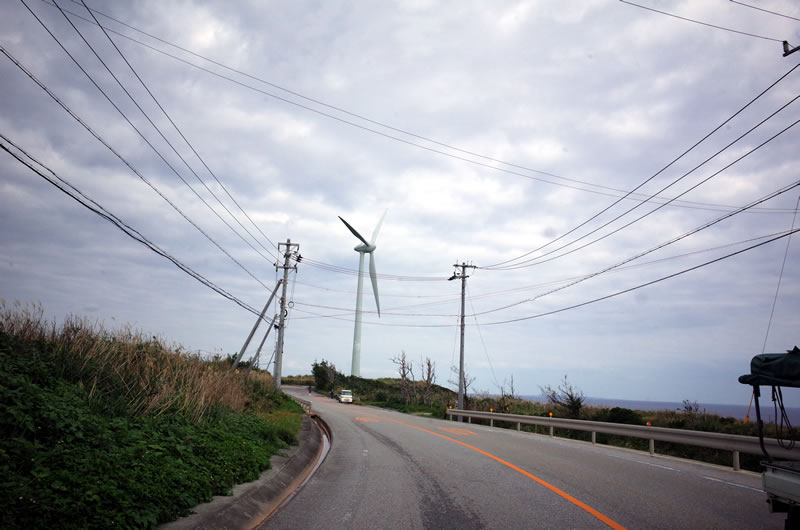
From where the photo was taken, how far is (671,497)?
312 inches

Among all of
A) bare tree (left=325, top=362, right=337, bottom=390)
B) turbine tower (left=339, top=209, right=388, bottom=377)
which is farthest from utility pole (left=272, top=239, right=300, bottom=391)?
bare tree (left=325, top=362, right=337, bottom=390)

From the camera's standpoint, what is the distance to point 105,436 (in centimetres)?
621

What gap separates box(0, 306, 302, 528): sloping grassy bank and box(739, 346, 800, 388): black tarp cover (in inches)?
257

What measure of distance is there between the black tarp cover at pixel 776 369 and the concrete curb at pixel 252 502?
19.7 ft

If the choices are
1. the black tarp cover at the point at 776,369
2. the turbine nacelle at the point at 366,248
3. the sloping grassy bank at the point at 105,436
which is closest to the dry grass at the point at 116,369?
the sloping grassy bank at the point at 105,436

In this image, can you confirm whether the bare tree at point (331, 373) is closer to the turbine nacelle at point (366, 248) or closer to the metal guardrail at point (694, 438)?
the turbine nacelle at point (366, 248)

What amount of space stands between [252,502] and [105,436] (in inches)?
78.0

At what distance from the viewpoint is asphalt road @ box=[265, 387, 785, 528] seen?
20.7ft

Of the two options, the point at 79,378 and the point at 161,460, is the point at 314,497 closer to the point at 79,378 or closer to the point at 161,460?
the point at 161,460

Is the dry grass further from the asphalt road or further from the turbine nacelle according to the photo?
the turbine nacelle

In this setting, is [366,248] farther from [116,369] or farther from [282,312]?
[116,369]

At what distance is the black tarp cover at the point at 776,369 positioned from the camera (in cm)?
533

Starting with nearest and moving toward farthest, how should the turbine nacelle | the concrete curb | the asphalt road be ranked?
1. the concrete curb
2. the asphalt road
3. the turbine nacelle

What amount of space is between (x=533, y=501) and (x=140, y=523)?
16.6 feet
